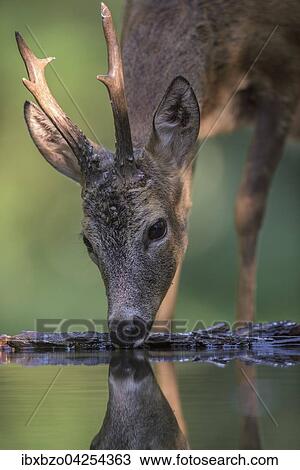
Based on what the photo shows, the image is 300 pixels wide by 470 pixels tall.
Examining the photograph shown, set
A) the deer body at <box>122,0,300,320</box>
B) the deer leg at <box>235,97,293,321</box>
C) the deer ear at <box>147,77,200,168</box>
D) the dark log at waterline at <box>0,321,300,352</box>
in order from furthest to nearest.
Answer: the deer leg at <box>235,97,293,321</box> → the deer body at <box>122,0,300,320</box> → the deer ear at <box>147,77,200,168</box> → the dark log at waterline at <box>0,321,300,352</box>

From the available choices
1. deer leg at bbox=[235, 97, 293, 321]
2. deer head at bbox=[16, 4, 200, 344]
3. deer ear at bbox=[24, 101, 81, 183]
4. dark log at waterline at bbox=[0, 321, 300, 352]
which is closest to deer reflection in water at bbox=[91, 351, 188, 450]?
dark log at waterline at bbox=[0, 321, 300, 352]

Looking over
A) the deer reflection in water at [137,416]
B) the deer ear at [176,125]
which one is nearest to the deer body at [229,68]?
the deer ear at [176,125]

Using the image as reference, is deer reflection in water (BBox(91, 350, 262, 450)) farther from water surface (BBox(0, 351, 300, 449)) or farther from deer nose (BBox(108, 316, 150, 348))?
deer nose (BBox(108, 316, 150, 348))

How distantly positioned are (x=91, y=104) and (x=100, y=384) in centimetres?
787

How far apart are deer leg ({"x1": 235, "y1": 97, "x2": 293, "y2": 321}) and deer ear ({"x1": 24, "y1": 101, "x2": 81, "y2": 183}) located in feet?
5.54

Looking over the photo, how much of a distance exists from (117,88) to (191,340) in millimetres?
1037

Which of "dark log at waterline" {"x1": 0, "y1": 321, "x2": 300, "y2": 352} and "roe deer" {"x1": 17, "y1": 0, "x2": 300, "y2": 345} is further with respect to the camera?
"roe deer" {"x1": 17, "y1": 0, "x2": 300, "y2": 345}

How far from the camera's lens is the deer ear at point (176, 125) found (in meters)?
5.00

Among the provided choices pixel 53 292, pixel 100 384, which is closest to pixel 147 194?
pixel 100 384

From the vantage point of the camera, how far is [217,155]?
1070 cm

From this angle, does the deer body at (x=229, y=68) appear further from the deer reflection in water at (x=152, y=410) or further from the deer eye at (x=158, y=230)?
the deer reflection in water at (x=152, y=410)

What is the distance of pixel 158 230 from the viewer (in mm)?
4883

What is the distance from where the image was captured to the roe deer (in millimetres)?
4633

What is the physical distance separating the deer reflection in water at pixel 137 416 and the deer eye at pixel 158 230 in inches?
48.5
